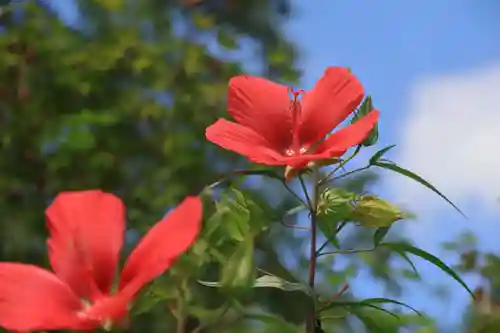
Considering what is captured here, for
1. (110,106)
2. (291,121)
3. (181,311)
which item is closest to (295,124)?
(291,121)

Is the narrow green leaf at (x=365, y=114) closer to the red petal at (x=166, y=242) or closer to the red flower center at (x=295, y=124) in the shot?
the red flower center at (x=295, y=124)

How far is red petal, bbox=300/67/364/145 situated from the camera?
1.19 ft

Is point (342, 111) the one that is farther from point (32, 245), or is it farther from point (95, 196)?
point (32, 245)

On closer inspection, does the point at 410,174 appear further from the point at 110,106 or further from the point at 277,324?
the point at 110,106

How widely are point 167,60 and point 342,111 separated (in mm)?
1817

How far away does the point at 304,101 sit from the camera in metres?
0.38

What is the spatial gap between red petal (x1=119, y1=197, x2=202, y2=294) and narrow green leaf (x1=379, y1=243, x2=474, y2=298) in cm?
12

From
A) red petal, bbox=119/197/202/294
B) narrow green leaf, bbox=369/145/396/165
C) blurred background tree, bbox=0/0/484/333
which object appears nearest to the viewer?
red petal, bbox=119/197/202/294

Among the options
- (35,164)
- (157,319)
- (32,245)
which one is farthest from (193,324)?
(35,164)

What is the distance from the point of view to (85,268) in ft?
1.03

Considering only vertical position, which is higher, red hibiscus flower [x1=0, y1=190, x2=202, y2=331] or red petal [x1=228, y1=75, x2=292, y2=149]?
red petal [x1=228, y1=75, x2=292, y2=149]

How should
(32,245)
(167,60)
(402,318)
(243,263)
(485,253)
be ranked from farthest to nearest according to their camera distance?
(167,60) → (32,245) → (485,253) → (402,318) → (243,263)

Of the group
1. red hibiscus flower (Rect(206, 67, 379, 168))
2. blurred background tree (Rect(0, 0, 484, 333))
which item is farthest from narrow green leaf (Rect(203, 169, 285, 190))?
blurred background tree (Rect(0, 0, 484, 333))

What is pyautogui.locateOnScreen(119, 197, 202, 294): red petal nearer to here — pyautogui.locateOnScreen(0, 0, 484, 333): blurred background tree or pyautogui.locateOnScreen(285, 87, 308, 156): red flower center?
pyautogui.locateOnScreen(285, 87, 308, 156): red flower center
